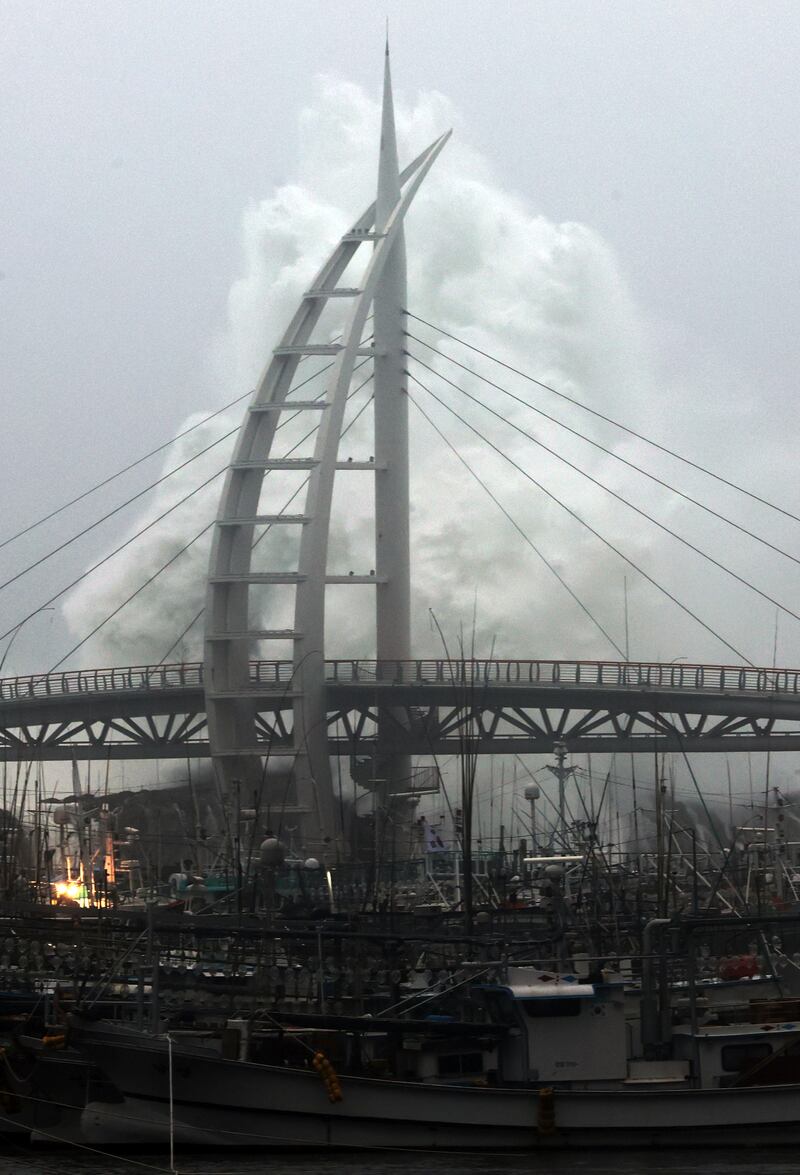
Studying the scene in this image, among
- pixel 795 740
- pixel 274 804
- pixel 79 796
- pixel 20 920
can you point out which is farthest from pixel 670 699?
pixel 20 920

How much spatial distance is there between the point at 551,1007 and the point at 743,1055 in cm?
231

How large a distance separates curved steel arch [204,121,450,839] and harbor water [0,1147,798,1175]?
38.3 metres

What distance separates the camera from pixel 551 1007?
20.7 meters

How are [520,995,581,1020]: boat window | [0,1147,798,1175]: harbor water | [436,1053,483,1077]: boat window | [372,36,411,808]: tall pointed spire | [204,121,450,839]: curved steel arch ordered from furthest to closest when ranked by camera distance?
[372,36,411,808]: tall pointed spire
[204,121,450,839]: curved steel arch
[436,1053,483,1077]: boat window
[520,995,581,1020]: boat window
[0,1147,798,1175]: harbor water

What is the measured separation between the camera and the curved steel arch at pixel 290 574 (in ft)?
200

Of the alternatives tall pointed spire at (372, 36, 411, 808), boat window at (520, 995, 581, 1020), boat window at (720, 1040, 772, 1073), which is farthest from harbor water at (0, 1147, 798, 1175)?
tall pointed spire at (372, 36, 411, 808)

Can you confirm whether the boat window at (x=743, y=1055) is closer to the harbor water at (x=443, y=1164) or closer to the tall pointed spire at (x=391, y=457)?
the harbor water at (x=443, y=1164)

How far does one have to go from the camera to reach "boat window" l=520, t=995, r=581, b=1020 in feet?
Result: 67.8

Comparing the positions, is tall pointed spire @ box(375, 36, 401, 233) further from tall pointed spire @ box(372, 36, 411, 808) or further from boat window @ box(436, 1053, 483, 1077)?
boat window @ box(436, 1053, 483, 1077)

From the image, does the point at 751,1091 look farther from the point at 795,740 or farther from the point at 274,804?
the point at 795,740

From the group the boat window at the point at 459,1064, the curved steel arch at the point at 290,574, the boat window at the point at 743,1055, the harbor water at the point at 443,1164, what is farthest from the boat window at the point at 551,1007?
the curved steel arch at the point at 290,574

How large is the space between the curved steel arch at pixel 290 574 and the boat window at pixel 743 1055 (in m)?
38.4

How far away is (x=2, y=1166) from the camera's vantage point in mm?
20422

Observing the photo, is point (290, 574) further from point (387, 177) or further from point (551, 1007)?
point (551, 1007)
